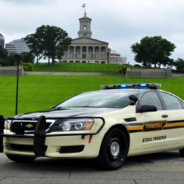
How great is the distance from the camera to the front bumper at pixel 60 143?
18.0 ft

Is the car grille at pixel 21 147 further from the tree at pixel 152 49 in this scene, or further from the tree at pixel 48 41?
the tree at pixel 152 49

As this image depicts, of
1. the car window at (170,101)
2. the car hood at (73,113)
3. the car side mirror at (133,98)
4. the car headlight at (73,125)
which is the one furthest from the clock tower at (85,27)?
the car headlight at (73,125)

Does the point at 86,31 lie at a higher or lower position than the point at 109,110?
higher

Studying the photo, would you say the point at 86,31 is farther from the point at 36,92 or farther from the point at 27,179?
the point at 27,179

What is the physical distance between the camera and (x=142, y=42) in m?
110

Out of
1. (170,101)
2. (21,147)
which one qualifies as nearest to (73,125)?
(21,147)

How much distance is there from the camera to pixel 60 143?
551cm

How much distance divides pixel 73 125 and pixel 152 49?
339ft

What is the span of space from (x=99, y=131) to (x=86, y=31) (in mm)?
173070

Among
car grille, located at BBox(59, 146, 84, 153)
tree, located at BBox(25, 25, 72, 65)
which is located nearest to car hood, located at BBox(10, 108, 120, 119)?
car grille, located at BBox(59, 146, 84, 153)

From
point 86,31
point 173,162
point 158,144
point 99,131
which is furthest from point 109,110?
point 86,31

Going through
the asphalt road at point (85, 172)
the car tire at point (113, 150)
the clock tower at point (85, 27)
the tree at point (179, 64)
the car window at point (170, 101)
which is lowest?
the asphalt road at point (85, 172)

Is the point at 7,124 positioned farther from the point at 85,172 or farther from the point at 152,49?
the point at 152,49

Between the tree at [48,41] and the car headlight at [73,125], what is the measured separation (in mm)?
92303
